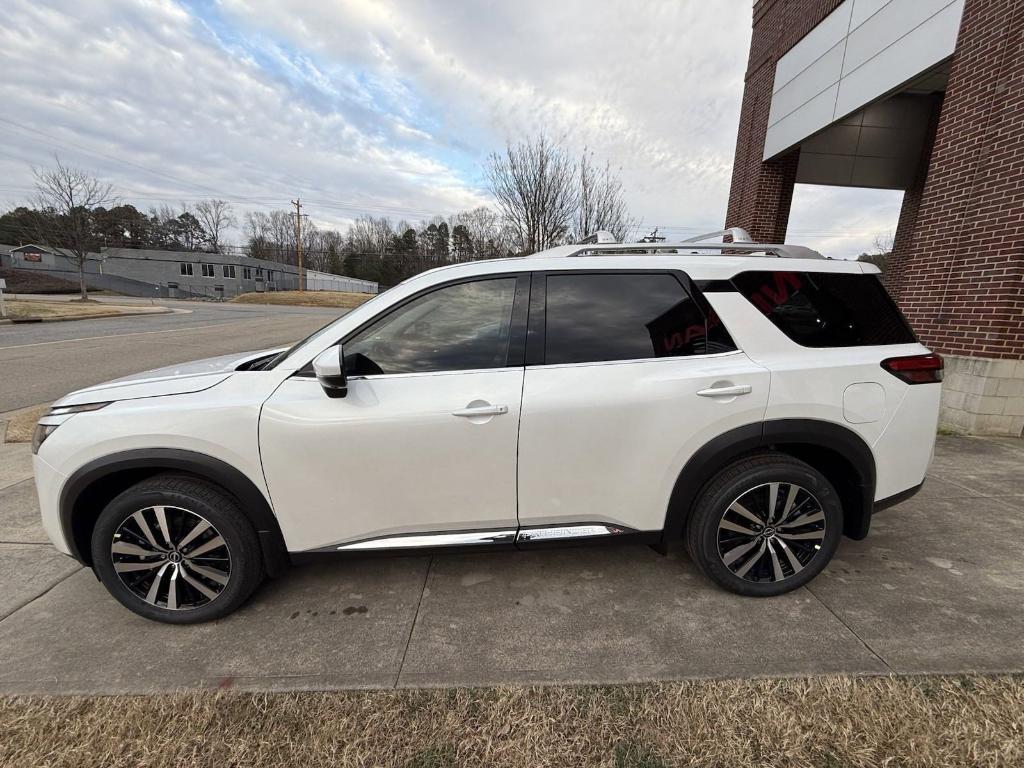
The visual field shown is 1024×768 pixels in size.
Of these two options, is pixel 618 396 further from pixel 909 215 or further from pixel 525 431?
pixel 909 215

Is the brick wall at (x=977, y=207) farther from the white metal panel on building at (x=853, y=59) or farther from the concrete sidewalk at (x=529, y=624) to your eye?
the concrete sidewalk at (x=529, y=624)

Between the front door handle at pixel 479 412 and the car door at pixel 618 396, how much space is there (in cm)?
13

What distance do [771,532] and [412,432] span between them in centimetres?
191

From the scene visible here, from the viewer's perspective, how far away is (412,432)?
213 cm

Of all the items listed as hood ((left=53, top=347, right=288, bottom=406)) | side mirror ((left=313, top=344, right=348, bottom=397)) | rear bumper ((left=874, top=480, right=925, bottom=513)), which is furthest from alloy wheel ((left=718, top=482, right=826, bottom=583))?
hood ((left=53, top=347, right=288, bottom=406))

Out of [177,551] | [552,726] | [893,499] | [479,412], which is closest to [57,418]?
[177,551]

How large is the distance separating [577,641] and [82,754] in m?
1.92

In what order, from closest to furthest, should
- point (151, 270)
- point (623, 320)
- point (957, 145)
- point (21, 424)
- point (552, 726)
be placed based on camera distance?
point (552, 726)
point (623, 320)
point (21, 424)
point (957, 145)
point (151, 270)

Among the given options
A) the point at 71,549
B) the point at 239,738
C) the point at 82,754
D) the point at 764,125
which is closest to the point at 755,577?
the point at 239,738

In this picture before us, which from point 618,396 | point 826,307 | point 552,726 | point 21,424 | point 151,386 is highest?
point 826,307

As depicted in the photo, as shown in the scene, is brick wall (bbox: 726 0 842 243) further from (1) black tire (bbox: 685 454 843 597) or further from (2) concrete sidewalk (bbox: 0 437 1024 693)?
(1) black tire (bbox: 685 454 843 597)

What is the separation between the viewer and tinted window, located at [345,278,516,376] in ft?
7.38

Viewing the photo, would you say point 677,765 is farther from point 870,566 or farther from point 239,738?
point 870,566

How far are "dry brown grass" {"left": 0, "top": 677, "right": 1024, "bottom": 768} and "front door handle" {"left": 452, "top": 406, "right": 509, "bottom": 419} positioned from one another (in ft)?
3.76
